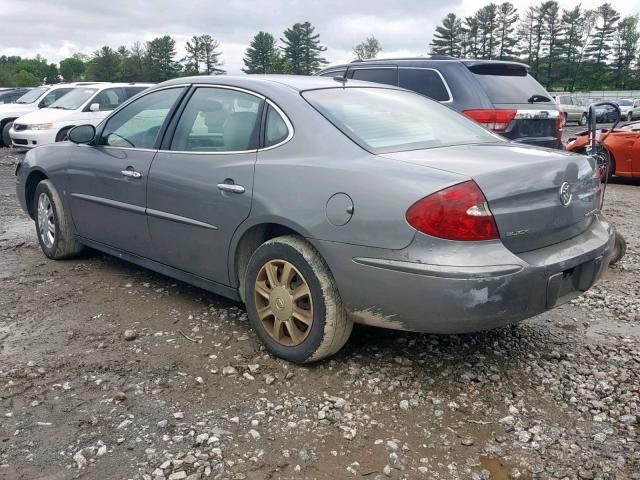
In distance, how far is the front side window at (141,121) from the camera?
4.26 meters

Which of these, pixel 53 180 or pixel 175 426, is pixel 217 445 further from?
pixel 53 180

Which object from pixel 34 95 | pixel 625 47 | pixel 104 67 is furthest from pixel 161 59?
pixel 34 95

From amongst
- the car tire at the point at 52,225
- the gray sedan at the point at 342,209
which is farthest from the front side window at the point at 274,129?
the car tire at the point at 52,225

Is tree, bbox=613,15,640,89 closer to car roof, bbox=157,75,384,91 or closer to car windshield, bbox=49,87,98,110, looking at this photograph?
car windshield, bbox=49,87,98,110

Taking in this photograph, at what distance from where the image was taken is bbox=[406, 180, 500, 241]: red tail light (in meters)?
2.76

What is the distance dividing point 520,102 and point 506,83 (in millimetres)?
326

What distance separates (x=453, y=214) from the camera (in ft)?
9.05

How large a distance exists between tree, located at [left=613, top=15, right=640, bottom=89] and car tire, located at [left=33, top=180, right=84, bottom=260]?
87.7 m

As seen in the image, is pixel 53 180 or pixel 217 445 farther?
pixel 53 180

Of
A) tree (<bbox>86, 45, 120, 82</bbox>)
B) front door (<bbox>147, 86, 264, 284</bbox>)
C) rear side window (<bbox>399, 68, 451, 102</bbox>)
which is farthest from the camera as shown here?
tree (<bbox>86, 45, 120, 82</bbox>)

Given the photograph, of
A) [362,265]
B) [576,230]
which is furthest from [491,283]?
[576,230]

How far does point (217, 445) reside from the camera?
2.65 metres

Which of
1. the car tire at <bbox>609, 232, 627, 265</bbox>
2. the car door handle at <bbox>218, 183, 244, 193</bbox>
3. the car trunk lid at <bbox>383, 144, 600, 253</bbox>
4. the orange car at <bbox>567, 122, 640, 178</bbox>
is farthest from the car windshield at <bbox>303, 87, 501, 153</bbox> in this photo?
the orange car at <bbox>567, 122, 640, 178</bbox>

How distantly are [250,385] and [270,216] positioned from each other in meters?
0.90
